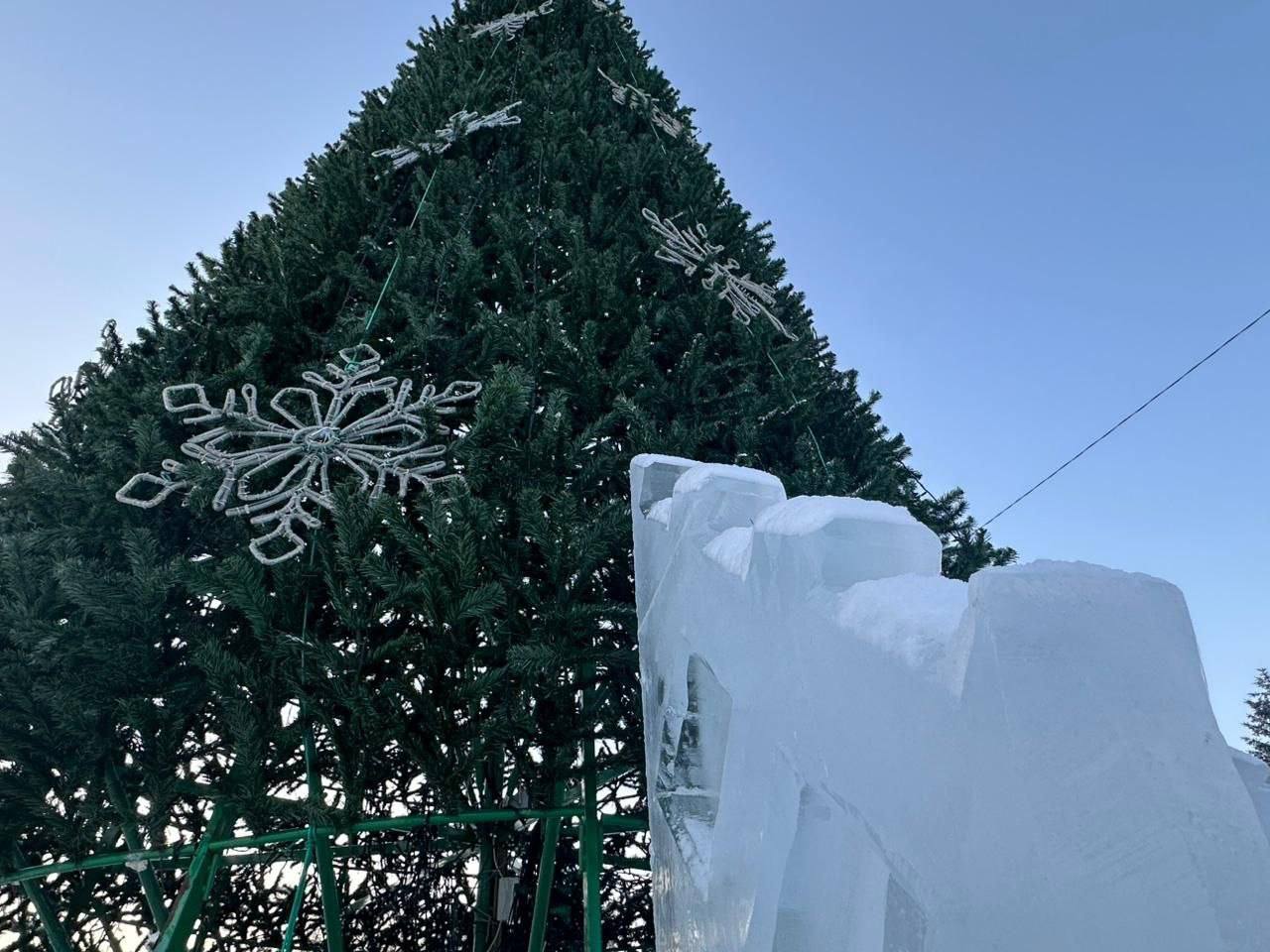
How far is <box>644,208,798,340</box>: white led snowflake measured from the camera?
4.29m

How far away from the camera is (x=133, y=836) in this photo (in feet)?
7.82

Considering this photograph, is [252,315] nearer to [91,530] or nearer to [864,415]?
[91,530]

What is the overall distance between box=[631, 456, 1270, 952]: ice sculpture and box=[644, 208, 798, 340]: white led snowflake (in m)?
3.08

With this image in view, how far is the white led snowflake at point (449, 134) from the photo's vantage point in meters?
4.73

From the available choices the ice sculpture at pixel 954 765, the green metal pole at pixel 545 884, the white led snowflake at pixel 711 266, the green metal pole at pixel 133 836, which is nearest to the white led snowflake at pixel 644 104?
the white led snowflake at pixel 711 266

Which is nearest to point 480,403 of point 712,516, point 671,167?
point 712,516

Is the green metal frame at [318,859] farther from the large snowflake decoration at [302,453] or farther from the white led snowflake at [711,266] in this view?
the white led snowflake at [711,266]

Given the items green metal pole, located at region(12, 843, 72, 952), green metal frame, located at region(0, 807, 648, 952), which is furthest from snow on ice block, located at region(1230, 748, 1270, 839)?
green metal pole, located at region(12, 843, 72, 952)

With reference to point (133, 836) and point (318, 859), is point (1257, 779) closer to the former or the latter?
point (318, 859)

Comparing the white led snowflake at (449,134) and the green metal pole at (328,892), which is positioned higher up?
the white led snowflake at (449,134)

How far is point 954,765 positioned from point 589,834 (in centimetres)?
182

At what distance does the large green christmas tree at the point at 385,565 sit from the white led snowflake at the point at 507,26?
3.66 m

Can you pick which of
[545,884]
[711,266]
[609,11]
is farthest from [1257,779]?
[609,11]

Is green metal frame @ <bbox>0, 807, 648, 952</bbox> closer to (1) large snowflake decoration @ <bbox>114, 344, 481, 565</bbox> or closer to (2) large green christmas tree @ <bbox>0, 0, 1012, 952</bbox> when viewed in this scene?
(2) large green christmas tree @ <bbox>0, 0, 1012, 952</bbox>
